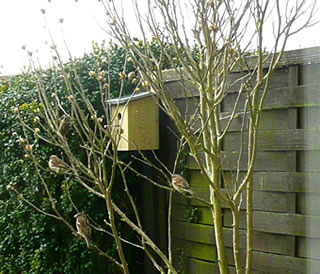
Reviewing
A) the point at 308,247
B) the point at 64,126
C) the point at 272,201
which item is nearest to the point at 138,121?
the point at 64,126

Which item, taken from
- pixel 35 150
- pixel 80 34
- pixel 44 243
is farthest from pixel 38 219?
pixel 80 34

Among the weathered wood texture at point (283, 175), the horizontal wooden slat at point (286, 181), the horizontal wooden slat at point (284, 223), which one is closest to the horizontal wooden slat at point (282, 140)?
the weathered wood texture at point (283, 175)

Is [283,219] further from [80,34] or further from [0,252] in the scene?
[0,252]

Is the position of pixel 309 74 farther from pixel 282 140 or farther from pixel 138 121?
pixel 138 121

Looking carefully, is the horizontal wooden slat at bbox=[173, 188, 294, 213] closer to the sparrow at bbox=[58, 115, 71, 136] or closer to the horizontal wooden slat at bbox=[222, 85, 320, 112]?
the horizontal wooden slat at bbox=[222, 85, 320, 112]

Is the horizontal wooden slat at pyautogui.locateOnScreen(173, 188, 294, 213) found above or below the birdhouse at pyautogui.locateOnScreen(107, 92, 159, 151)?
below

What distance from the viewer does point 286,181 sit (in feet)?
6.33

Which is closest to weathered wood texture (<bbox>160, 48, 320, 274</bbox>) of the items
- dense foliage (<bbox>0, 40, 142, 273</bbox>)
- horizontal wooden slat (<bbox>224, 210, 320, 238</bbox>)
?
horizontal wooden slat (<bbox>224, 210, 320, 238</bbox>)

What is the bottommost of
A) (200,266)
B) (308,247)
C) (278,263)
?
(200,266)

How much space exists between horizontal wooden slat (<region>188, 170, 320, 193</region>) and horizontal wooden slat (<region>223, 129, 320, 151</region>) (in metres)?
0.10

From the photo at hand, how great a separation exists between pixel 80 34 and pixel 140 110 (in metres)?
0.59

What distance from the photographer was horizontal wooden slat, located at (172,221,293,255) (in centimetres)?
198

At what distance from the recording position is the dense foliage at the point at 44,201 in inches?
102

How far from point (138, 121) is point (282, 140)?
77cm
